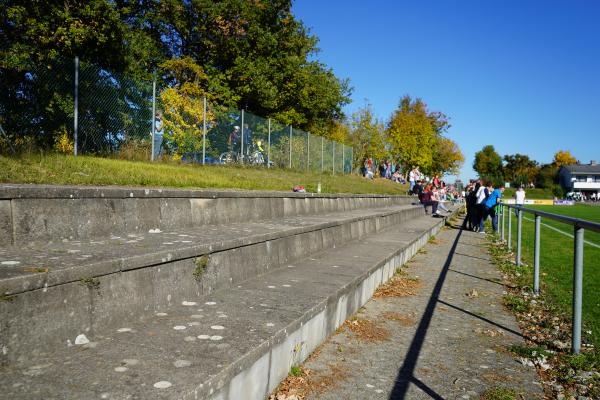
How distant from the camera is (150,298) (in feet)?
9.23

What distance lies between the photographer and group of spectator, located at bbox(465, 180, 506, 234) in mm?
16891

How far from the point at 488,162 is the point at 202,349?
160 m

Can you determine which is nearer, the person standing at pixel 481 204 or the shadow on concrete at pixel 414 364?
the shadow on concrete at pixel 414 364

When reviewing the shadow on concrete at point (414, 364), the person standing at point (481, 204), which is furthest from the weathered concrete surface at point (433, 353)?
the person standing at point (481, 204)

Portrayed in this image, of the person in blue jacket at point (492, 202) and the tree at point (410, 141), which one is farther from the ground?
the tree at point (410, 141)

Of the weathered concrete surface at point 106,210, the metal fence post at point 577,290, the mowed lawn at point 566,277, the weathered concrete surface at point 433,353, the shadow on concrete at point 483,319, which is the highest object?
the weathered concrete surface at point 106,210

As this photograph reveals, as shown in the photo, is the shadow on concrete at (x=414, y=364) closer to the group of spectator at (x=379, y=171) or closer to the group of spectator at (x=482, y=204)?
the group of spectator at (x=482, y=204)

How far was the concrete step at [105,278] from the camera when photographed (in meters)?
2.01

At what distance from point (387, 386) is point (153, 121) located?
11522 mm

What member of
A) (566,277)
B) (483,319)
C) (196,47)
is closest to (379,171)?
(196,47)

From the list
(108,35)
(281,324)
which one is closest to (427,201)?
(108,35)

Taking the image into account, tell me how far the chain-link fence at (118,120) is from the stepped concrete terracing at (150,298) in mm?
5252

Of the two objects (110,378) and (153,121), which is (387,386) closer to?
(110,378)

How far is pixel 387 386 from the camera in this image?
124 inches
